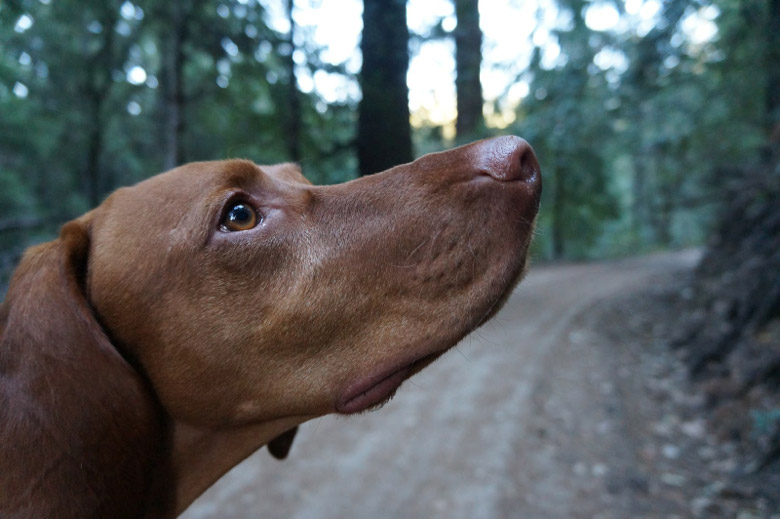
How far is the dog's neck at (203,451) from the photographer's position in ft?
7.06

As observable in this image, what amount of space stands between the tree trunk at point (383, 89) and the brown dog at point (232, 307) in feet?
13.2

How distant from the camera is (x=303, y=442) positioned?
5.63 meters

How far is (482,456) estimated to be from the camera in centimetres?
535

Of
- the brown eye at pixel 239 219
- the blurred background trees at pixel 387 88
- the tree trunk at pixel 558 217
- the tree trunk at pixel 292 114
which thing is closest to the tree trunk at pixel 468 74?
the blurred background trees at pixel 387 88

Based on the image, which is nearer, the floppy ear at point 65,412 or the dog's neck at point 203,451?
the floppy ear at point 65,412

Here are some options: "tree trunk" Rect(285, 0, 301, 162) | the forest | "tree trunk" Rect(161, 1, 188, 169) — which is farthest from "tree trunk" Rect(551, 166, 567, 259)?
Result: "tree trunk" Rect(161, 1, 188, 169)

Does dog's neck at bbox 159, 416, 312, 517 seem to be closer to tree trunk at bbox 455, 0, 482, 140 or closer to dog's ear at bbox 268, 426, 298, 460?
dog's ear at bbox 268, 426, 298, 460

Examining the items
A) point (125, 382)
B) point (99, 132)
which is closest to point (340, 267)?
point (125, 382)

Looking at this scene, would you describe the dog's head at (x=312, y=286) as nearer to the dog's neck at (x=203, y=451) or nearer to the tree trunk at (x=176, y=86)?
the dog's neck at (x=203, y=451)

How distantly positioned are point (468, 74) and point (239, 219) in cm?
797

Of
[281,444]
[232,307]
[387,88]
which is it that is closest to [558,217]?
[387,88]

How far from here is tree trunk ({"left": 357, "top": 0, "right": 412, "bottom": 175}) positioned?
6.17 m

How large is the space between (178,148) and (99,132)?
5.54 metres

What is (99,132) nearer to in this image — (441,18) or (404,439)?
(441,18)
